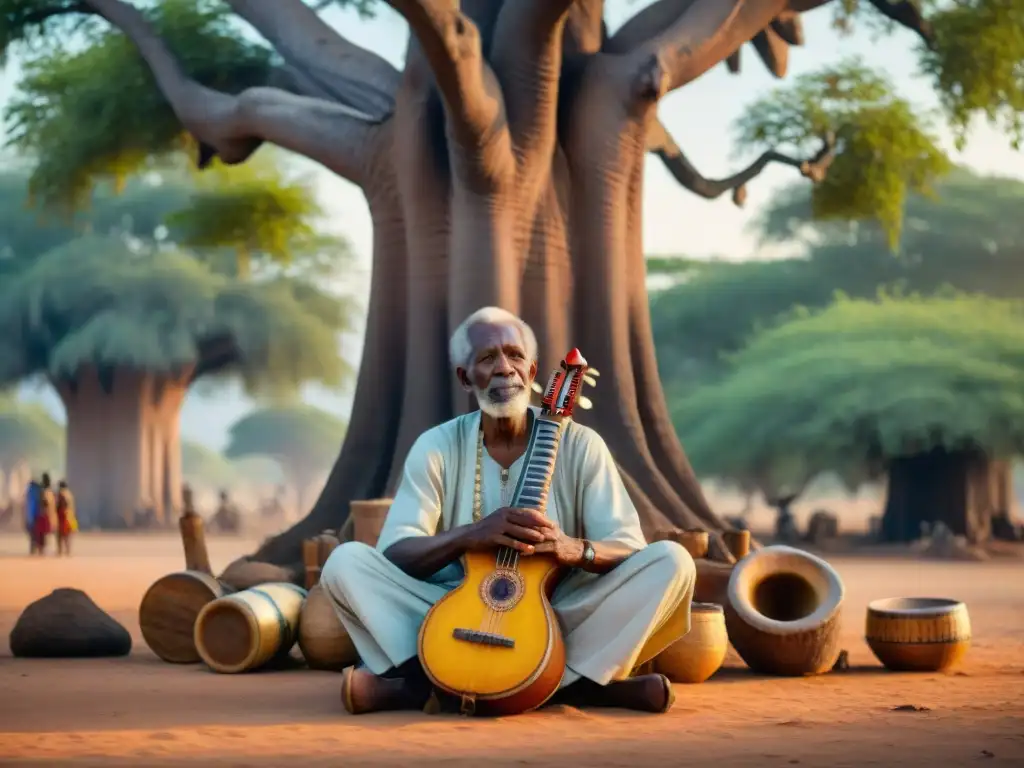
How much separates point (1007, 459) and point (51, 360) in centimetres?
2144

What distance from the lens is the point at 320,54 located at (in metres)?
12.9

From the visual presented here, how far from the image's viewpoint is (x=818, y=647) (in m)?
7.31

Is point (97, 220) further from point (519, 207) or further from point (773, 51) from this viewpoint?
point (519, 207)

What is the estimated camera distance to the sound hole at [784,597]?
779cm

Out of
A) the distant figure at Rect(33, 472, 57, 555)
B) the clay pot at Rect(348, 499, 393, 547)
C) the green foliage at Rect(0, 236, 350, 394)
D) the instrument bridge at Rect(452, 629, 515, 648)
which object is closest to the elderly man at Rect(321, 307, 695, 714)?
the instrument bridge at Rect(452, 629, 515, 648)

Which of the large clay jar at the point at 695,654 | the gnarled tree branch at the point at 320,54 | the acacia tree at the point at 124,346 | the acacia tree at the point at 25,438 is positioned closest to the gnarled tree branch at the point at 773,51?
the gnarled tree branch at the point at 320,54

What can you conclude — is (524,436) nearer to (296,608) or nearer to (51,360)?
(296,608)

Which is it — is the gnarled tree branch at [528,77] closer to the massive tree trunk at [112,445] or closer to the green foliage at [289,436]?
the massive tree trunk at [112,445]

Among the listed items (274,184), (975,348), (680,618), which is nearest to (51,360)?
(274,184)

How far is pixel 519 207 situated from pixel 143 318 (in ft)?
85.2

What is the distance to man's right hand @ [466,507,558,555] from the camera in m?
5.38

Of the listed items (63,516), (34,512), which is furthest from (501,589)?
(34,512)

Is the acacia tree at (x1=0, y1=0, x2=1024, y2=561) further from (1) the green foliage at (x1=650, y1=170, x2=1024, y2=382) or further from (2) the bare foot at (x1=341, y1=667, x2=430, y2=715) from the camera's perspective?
(1) the green foliage at (x1=650, y1=170, x2=1024, y2=382)

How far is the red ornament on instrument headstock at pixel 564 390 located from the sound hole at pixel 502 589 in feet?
2.24
